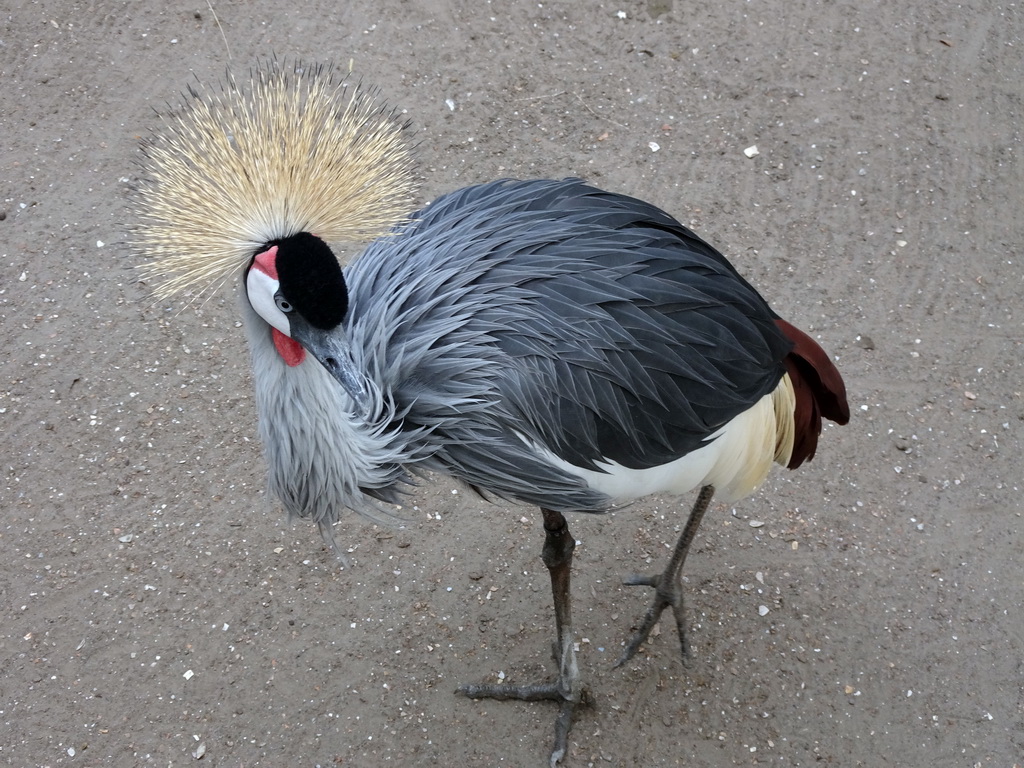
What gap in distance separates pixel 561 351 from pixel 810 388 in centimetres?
55

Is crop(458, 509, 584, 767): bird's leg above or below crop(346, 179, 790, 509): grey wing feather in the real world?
below

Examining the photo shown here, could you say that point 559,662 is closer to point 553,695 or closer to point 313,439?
point 553,695

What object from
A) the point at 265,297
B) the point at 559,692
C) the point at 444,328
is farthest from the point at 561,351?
the point at 559,692

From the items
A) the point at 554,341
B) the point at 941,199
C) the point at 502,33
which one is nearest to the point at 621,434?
the point at 554,341

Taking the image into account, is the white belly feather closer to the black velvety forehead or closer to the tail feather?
the tail feather

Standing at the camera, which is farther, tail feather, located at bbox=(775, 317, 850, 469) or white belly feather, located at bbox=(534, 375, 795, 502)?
tail feather, located at bbox=(775, 317, 850, 469)

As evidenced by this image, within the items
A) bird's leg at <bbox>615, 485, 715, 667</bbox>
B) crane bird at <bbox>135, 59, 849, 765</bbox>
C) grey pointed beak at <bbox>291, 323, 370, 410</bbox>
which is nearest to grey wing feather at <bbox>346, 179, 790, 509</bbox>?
crane bird at <bbox>135, 59, 849, 765</bbox>

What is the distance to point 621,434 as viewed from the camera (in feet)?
4.79

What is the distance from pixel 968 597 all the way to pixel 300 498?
146 cm

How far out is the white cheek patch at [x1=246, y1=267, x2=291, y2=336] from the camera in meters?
1.27

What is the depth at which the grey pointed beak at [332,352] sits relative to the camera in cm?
130

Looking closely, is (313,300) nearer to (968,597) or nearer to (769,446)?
(769,446)

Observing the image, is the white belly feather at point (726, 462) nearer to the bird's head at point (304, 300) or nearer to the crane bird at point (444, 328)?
the crane bird at point (444, 328)

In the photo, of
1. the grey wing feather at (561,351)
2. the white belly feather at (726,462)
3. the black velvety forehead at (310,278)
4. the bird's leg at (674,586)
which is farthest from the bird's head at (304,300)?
the bird's leg at (674,586)
